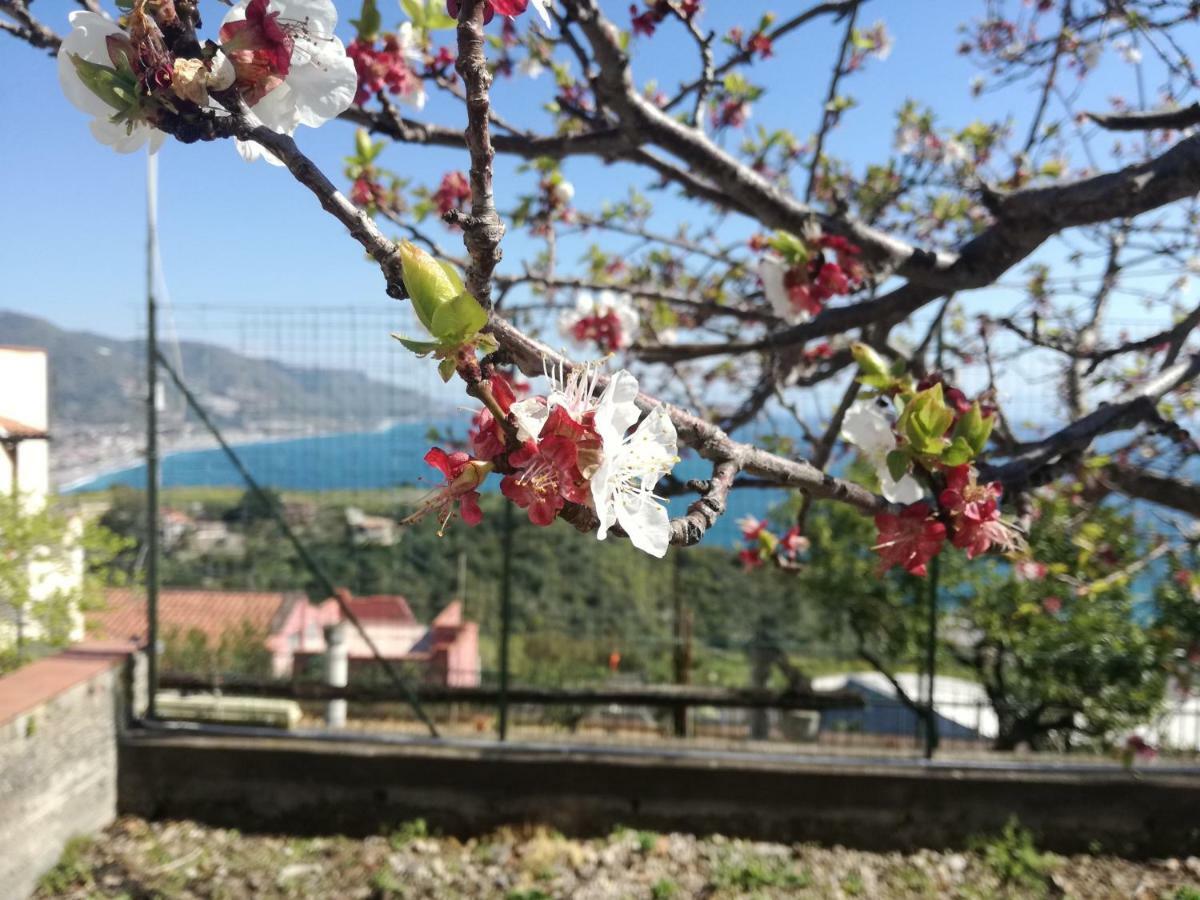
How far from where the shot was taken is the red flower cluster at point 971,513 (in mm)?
968

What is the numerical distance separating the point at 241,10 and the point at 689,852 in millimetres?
2998

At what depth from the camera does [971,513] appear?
0.97m

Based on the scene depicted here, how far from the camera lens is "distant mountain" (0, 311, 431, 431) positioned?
3.24 meters

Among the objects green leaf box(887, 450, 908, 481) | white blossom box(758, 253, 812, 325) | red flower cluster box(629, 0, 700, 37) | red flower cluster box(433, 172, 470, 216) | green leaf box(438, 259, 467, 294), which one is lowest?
green leaf box(887, 450, 908, 481)

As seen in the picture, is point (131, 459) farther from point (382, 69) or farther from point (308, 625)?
point (382, 69)

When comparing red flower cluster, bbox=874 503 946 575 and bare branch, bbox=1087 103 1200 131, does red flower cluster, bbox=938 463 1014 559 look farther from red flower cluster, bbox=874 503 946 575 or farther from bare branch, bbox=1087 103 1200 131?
bare branch, bbox=1087 103 1200 131

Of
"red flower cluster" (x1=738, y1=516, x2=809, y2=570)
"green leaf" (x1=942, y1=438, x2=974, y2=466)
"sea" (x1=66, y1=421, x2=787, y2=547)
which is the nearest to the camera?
"green leaf" (x1=942, y1=438, x2=974, y2=466)

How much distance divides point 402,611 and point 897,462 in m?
3.48

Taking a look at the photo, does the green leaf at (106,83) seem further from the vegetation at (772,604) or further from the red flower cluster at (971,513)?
the vegetation at (772,604)

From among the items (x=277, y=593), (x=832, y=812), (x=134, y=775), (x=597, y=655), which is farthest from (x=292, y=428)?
(x=832, y=812)

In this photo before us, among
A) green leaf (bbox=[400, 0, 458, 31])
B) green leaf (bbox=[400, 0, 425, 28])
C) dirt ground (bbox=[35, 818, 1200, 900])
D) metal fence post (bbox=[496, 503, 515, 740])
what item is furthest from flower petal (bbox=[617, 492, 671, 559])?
metal fence post (bbox=[496, 503, 515, 740])

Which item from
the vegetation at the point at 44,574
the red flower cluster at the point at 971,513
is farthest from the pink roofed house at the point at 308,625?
the red flower cluster at the point at 971,513

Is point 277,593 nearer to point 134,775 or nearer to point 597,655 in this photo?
point 134,775

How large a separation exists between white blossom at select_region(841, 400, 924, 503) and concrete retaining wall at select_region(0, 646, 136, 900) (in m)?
2.79
